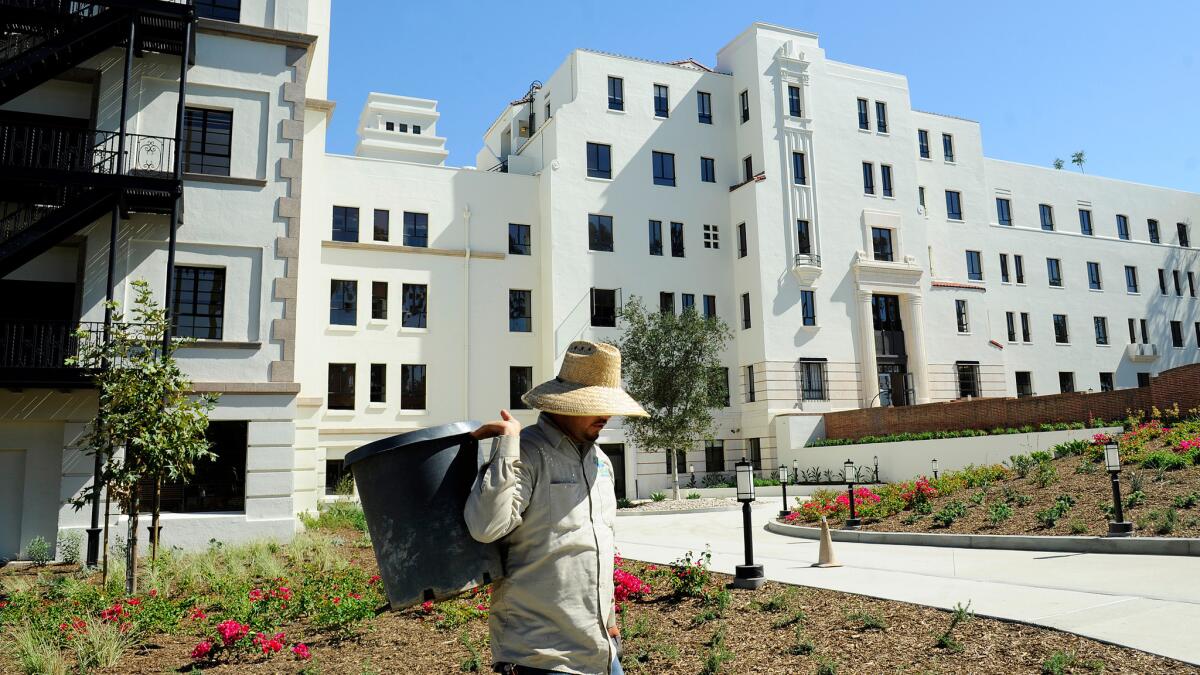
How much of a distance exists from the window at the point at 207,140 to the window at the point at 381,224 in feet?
47.3

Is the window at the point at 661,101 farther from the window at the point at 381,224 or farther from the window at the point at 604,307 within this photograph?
Answer: the window at the point at 381,224

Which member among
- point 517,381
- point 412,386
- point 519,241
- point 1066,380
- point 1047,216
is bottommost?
point 412,386

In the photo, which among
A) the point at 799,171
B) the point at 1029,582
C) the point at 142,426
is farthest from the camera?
the point at 799,171

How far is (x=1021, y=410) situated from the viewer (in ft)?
92.2

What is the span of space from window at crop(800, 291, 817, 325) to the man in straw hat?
116 ft

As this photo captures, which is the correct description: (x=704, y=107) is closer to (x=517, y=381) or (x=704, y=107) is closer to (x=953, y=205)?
(x=953, y=205)

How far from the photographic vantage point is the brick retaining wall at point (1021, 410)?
75.7 ft

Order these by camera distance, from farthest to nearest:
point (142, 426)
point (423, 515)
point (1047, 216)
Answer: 1. point (1047, 216)
2. point (142, 426)
3. point (423, 515)

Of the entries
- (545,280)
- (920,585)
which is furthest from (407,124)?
A: (920,585)

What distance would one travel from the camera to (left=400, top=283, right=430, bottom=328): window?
33188mm

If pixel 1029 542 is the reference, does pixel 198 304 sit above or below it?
above

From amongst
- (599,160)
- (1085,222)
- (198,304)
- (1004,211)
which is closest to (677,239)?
(599,160)

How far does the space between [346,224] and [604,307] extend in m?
11.3

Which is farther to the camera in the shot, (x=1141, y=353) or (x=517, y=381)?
(x=1141, y=353)
